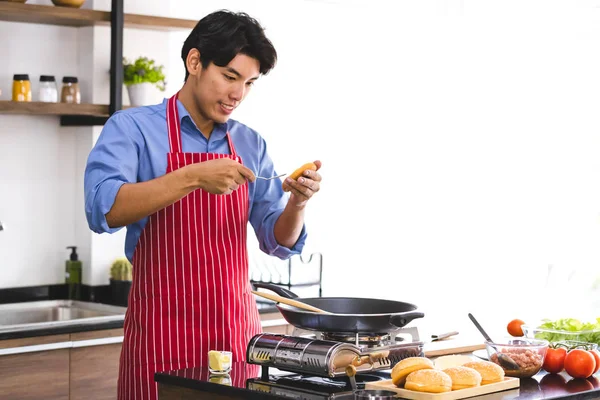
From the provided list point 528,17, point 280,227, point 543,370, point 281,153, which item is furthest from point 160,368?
point 528,17

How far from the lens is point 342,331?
2211 mm

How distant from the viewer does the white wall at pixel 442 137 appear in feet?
16.5

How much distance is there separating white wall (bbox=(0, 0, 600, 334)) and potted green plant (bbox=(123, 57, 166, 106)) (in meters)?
0.21

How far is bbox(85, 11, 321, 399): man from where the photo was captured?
2551 millimetres

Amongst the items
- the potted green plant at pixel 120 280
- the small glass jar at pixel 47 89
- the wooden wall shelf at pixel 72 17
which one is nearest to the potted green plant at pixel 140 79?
the wooden wall shelf at pixel 72 17

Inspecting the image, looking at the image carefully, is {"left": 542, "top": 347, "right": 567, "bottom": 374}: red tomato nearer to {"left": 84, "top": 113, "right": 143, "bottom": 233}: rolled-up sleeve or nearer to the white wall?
{"left": 84, "top": 113, "right": 143, "bottom": 233}: rolled-up sleeve

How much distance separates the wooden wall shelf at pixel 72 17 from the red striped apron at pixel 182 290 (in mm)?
1719

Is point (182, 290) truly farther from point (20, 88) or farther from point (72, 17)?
A: point (72, 17)

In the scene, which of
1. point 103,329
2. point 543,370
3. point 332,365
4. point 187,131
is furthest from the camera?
point 103,329

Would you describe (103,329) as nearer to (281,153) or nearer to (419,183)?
(281,153)

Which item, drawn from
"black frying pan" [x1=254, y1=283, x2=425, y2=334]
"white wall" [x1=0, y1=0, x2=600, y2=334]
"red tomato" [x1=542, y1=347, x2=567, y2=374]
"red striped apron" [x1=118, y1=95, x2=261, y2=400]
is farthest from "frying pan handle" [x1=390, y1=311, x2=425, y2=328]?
"white wall" [x1=0, y1=0, x2=600, y2=334]

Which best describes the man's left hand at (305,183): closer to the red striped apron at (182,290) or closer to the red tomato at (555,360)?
the red striped apron at (182,290)

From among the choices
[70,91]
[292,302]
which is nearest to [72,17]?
[70,91]

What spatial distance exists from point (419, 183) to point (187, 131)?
11.0ft
